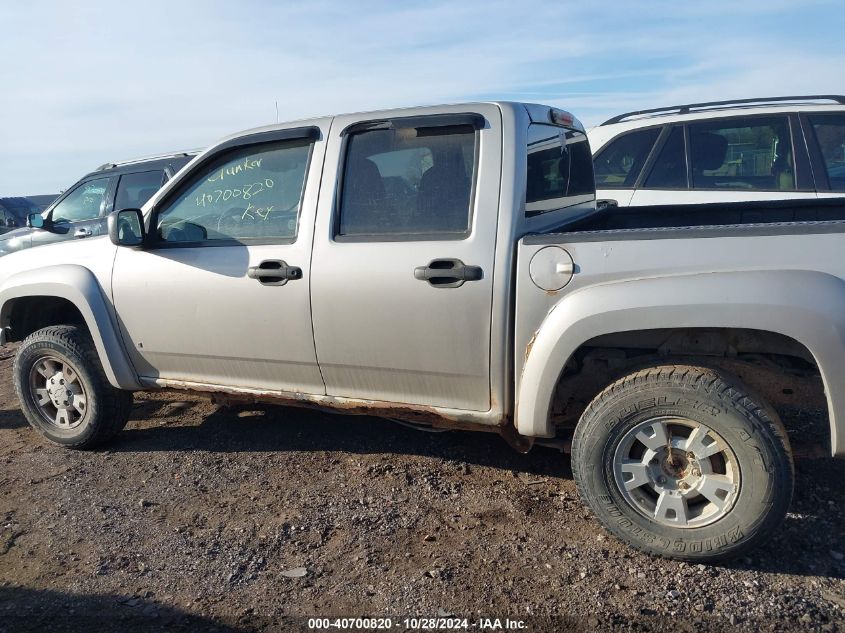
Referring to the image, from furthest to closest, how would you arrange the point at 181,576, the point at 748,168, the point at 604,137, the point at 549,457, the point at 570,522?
the point at 604,137 → the point at 748,168 → the point at 549,457 → the point at 570,522 → the point at 181,576

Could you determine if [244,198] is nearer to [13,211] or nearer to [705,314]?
[705,314]

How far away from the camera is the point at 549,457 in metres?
4.17

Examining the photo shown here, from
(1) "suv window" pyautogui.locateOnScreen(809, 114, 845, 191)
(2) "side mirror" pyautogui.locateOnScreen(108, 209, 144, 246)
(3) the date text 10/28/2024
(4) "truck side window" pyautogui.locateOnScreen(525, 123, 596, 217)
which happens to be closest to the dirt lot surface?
(3) the date text 10/28/2024

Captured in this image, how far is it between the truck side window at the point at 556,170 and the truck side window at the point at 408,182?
0.32 meters

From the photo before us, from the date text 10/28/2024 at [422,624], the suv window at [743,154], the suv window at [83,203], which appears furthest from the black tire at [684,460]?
the suv window at [83,203]

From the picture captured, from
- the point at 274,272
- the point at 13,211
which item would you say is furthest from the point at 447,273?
the point at 13,211

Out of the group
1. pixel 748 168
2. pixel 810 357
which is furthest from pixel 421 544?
pixel 748 168

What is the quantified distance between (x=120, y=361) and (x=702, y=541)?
322cm

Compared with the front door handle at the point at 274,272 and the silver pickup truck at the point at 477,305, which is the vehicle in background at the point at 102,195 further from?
the front door handle at the point at 274,272

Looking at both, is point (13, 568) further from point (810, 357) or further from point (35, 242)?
point (35, 242)

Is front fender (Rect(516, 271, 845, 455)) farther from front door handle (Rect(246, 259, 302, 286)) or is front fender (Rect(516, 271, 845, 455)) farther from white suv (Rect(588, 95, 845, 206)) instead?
white suv (Rect(588, 95, 845, 206))

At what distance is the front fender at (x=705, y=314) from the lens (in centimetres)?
264

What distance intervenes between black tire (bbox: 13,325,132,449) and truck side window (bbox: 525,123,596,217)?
278 centimetres

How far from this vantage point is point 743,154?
20.1 ft
